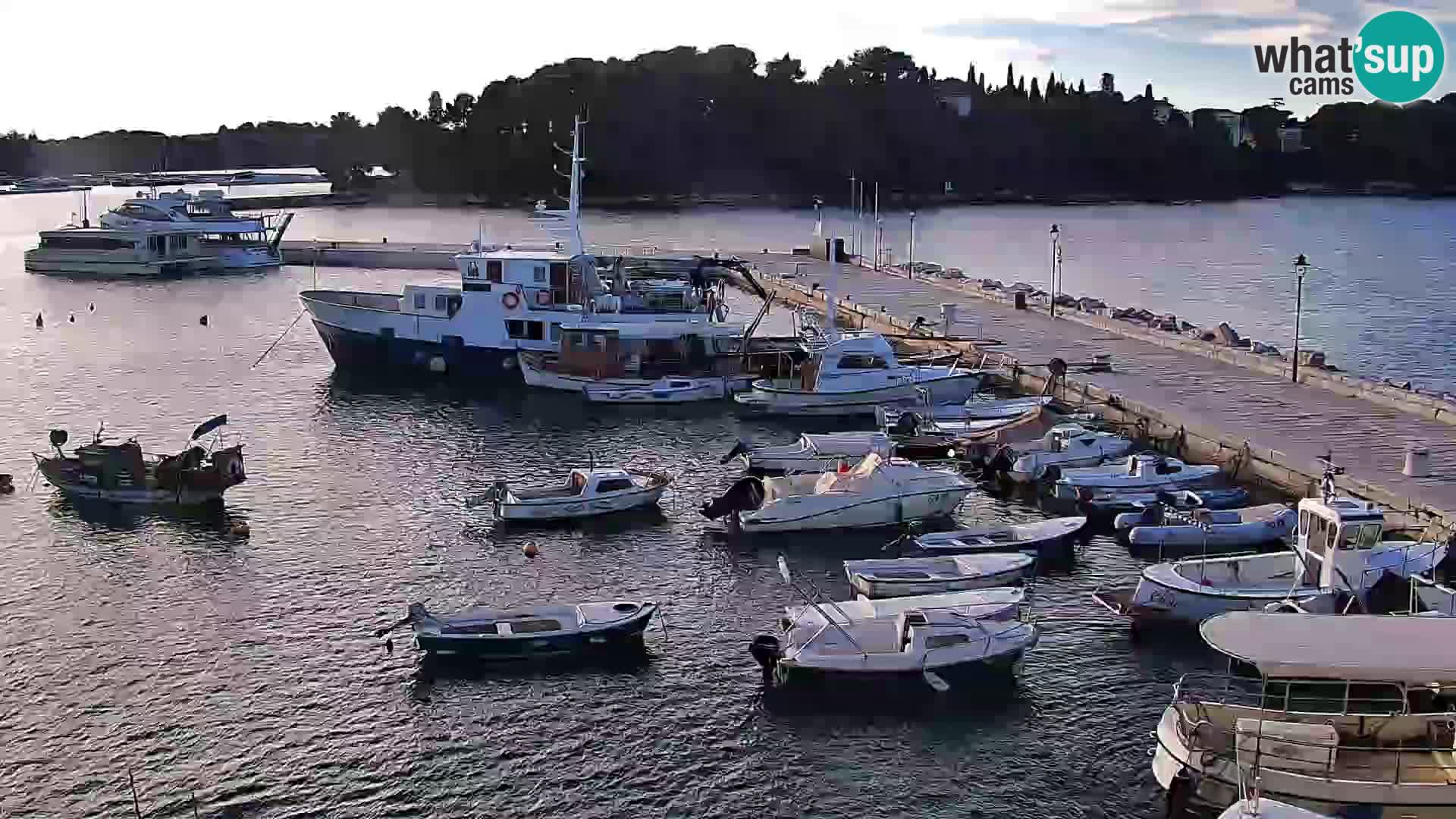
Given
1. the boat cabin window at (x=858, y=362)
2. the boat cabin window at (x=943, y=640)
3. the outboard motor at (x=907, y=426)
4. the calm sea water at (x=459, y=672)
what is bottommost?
the calm sea water at (x=459, y=672)

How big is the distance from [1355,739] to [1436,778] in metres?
1.00

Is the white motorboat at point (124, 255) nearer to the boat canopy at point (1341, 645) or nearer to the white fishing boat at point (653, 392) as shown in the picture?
the white fishing boat at point (653, 392)

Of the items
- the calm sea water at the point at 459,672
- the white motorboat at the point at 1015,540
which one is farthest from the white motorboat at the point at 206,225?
the white motorboat at the point at 1015,540

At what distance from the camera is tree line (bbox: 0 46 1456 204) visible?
169 metres

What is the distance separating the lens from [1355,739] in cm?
1588

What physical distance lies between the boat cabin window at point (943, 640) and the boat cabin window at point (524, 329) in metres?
25.9

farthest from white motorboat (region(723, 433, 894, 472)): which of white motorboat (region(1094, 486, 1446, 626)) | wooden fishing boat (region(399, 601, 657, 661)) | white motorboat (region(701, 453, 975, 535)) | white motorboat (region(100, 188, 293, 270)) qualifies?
white motorboat (region(100, 188, 293, 270))

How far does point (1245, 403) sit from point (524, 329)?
2145 cm

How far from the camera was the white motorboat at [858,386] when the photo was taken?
38062 mm

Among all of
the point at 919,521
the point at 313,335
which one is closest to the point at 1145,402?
the point at 919,521

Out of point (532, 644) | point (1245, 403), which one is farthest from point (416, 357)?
point (532, 644)

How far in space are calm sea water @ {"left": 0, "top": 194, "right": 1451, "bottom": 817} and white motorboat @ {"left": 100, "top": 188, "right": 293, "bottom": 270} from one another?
4663cm

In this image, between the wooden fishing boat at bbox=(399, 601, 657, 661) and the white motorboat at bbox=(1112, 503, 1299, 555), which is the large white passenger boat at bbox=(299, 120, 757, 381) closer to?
the white motorboat at bbox=(1112, 503, 1299, 555)

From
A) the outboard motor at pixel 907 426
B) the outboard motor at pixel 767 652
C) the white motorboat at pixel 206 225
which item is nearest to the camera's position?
the outboard motor at pixel 767 652
